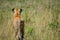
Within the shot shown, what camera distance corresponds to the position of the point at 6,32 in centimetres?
838

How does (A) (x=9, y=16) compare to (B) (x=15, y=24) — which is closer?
(B) (x=15, y=24)

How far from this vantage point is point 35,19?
9133mm

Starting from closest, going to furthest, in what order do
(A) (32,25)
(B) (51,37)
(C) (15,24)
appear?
(C) (15,24), (B) (51,37), (A) (32,25)

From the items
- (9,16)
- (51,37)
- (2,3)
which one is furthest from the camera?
(2,3)

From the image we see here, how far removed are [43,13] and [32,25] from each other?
3.22 ft

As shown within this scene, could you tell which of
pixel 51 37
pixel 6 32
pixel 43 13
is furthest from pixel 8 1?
pixel 51 37

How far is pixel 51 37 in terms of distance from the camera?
7.95m

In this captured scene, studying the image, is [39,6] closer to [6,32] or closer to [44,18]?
[44,18]

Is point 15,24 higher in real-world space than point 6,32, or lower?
higher

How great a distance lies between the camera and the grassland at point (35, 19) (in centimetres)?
814

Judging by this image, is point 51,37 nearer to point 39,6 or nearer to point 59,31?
point 59,31

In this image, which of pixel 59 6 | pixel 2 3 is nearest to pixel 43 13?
pixel 59 6

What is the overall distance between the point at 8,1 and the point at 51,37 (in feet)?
12.9

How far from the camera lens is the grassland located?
814 cm
